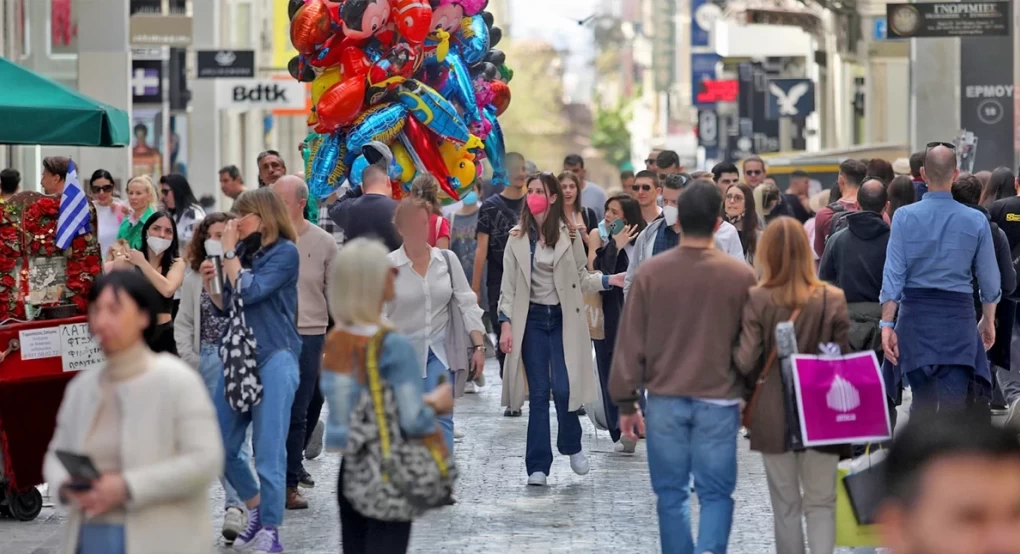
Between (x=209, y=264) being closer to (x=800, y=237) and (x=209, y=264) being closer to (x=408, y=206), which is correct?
(x=408, y=206)

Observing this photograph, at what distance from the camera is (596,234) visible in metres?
11.9

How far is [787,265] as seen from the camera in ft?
22.7

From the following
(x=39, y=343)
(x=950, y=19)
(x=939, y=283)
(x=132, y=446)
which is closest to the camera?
(x=132, y=446)

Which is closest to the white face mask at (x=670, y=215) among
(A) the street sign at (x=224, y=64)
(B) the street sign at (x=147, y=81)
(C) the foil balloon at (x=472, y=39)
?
(C) the foil balloon at (x=472, y=39)

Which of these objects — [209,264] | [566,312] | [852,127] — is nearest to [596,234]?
[566,312]

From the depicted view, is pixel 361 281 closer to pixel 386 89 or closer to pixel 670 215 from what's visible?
pixel 670 215

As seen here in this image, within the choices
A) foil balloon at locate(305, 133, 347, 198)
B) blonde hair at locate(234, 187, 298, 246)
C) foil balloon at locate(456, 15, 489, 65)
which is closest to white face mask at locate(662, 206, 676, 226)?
blonde hair at locate(234, 187, 298, 246)

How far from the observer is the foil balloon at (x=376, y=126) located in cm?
1316

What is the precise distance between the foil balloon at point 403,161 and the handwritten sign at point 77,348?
4.43 meters

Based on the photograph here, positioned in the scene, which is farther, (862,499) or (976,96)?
(976,96)

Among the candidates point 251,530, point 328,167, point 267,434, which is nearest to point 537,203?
point 267,434

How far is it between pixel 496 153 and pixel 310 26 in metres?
2.51

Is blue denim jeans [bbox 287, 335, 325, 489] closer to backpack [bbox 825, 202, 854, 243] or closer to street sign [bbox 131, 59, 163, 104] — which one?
backpack [bbox 825, 202, 854, 243]

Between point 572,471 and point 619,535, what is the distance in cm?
219
